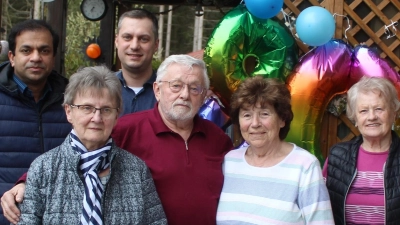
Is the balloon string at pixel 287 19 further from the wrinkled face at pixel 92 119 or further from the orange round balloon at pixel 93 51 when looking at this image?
the orange round balloon at pixel 93 51

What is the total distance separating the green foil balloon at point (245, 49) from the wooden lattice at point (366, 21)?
0.31 m

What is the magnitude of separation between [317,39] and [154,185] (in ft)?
4.81

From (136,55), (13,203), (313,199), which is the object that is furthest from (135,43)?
(313,199)

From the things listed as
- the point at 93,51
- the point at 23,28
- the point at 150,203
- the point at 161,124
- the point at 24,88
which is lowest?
the point at 150,203

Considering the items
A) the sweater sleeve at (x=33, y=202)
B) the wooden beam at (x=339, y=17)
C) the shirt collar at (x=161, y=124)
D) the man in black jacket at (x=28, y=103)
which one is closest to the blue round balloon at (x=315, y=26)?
the wooden beam at (x=339, y=17)

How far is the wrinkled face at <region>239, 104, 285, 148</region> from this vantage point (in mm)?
2139

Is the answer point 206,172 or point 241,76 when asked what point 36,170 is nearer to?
point 206,172

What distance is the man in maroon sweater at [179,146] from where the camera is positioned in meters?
2.15

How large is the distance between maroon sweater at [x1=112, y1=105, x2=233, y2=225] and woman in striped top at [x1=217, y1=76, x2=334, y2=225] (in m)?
0.06

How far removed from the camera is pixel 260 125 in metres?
2.13

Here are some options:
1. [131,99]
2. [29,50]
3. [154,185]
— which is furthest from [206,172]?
[29,50]

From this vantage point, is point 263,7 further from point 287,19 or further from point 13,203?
point 13,203

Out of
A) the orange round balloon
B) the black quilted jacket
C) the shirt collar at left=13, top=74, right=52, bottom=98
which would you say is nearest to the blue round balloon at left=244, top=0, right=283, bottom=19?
the black quilted jacket

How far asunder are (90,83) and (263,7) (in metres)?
1.44
